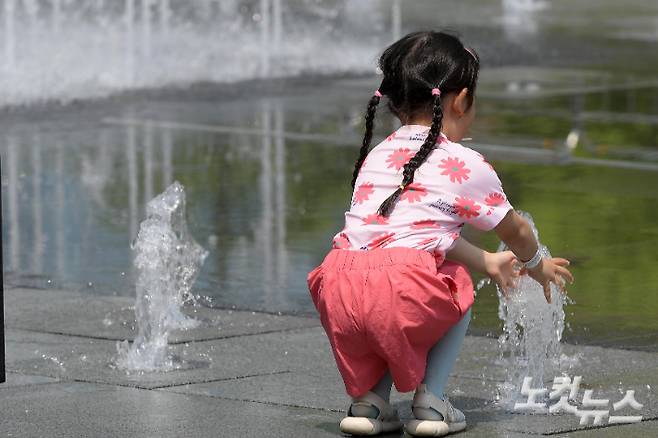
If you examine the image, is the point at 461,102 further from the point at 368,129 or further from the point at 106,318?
the point at 106,318

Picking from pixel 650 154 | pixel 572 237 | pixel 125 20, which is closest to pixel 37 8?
pixel 125 20

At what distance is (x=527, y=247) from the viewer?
16.3ft

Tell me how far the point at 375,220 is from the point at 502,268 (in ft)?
1.42

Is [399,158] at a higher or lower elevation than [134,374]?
higher

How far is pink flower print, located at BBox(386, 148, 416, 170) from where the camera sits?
16.4ft

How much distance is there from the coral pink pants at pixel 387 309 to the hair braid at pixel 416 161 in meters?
0.13

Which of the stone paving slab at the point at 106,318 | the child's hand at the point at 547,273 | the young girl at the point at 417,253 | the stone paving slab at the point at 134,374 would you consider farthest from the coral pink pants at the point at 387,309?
the stone paving slab at the point at 106,318

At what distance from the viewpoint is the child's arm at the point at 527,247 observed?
16.2 ft

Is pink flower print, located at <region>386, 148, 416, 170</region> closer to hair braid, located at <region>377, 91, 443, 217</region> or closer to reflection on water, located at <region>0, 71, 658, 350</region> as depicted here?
hair braid, located at <region>377, 91, 443, 217</region>

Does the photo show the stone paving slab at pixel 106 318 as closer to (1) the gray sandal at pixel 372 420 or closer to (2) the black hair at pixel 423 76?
(1) the gray sandal at pixel 372 420

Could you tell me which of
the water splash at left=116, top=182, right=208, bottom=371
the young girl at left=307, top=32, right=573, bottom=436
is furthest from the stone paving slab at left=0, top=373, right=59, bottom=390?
the young girl at left=307, top=32, right=573, bottom=436

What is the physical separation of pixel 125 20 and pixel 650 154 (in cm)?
1165

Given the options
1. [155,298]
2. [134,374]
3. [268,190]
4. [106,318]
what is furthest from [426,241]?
[268,190]

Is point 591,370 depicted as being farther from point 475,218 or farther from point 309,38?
point 309,38
